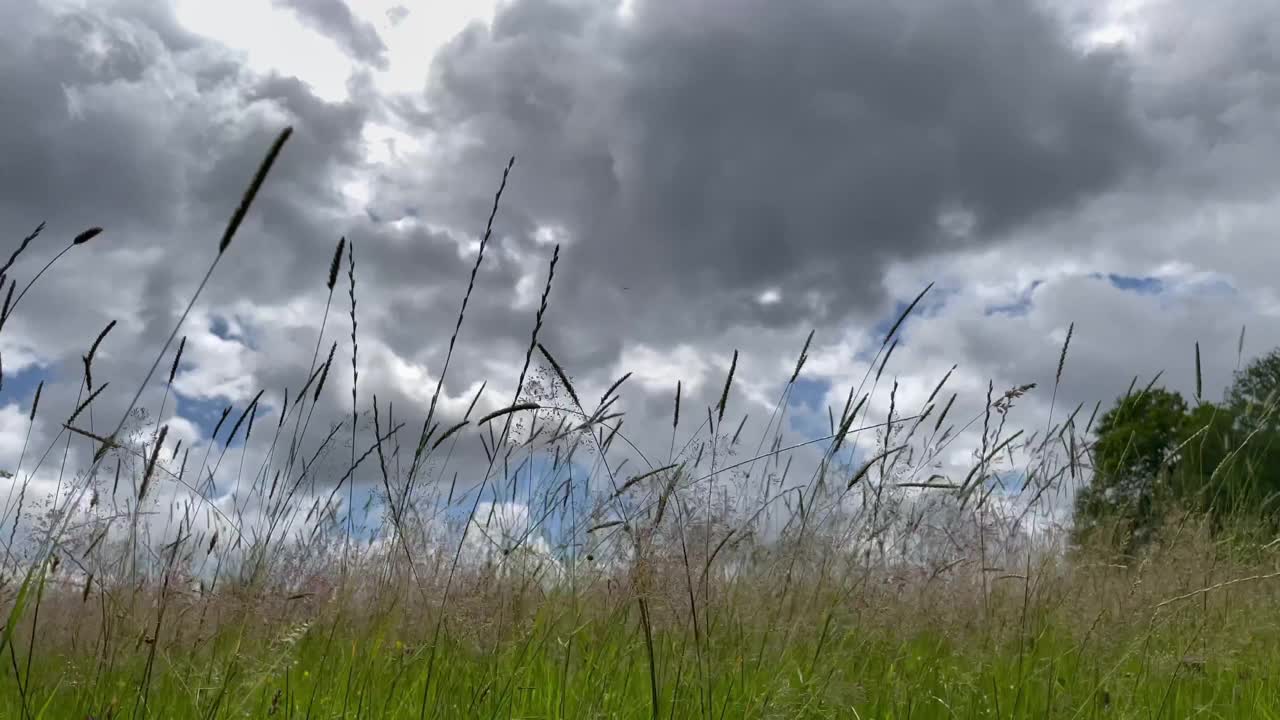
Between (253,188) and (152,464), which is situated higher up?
(253,188)

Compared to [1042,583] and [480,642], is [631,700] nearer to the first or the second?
[480,642]

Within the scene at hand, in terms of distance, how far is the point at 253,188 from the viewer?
1.74m

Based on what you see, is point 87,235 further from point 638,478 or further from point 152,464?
point 638,478

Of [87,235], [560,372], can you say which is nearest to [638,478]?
[560,372]

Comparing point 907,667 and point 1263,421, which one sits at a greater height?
point 1263,421

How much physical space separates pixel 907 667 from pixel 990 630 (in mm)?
357

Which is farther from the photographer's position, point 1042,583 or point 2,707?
point 1042,583

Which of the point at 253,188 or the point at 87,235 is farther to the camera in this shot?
the point at 87,235

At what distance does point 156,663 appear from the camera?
3215mm

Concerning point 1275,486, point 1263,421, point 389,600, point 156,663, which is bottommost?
point 156,663

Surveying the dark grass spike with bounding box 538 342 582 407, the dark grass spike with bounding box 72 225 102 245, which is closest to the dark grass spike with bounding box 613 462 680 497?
the dark grass spike with bounding box 538 342 582 407

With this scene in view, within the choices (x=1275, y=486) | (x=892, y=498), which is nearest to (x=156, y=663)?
Answer: (x=892, y=498)

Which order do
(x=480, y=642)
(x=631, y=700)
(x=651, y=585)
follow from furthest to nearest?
(x=631, y=700)
(x=480, y=642)
(x=651, y=585)

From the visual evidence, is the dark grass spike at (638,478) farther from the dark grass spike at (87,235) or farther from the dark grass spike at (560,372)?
the dark grass spike at (87,235)
